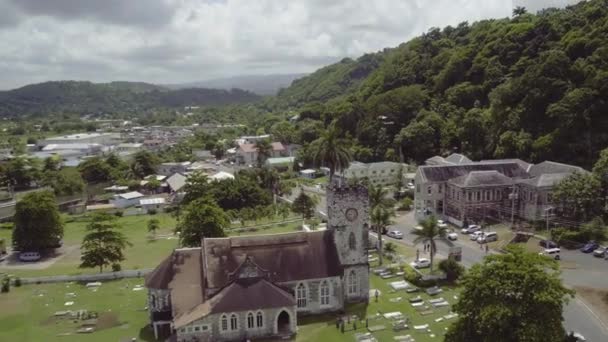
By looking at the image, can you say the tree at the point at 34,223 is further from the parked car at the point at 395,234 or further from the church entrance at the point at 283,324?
the parked car at the point at 395,234

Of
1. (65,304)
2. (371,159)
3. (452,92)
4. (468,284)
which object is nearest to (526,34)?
(452,92)

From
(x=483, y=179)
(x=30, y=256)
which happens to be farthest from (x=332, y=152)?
(x=30, y=256)

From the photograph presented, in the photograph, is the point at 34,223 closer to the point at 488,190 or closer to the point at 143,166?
the point at 488,190

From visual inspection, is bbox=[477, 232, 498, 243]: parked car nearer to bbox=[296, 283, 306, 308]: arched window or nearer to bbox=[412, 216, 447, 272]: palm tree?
bbox=[412, 216, 447, 272]: palm tree

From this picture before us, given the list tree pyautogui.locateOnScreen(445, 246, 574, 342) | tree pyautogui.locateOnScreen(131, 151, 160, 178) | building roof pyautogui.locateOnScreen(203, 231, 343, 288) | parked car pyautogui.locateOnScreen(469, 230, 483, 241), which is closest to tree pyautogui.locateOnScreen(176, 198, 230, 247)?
building roof pyautogui.locateOnScreen(203, 231, 343, 288)

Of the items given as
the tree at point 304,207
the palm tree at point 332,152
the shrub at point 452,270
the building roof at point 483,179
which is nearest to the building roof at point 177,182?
the tree at point 304,207
